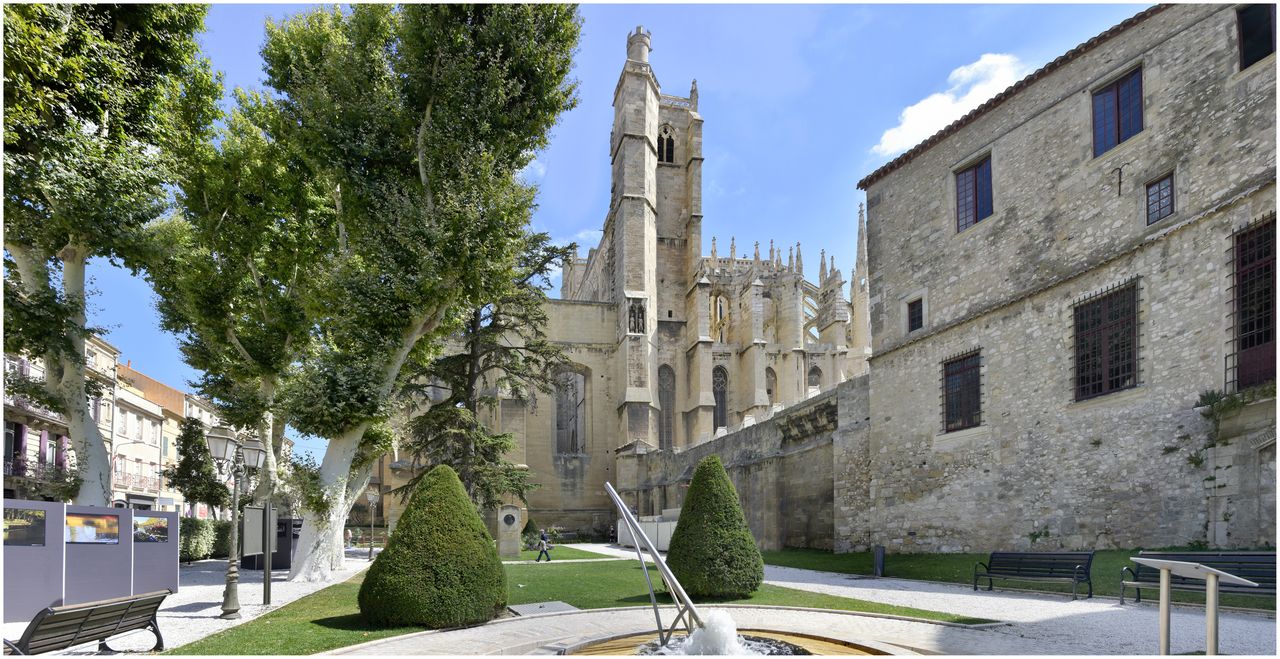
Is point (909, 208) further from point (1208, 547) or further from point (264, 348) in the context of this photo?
point (264, 348)

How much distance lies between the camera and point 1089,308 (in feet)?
46.3

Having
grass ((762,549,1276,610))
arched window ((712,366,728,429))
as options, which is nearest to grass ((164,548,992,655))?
grass ((762,549,1276,610))

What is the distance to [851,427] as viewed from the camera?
20.4 m

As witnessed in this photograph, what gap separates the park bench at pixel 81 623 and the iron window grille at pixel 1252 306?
563 inches

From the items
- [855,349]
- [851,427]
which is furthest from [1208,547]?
[855,349]

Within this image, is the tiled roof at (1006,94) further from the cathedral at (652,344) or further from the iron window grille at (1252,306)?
the cathedral at (652,344)

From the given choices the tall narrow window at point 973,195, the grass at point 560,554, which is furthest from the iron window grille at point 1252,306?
the grass at point 560,554

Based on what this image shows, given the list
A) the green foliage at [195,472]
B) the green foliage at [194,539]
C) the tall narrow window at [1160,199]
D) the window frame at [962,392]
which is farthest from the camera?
the green foliage at [195,472]

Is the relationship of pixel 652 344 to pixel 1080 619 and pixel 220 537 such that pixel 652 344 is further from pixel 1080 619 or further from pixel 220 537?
pixel 1080 619

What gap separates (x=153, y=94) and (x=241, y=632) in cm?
1024

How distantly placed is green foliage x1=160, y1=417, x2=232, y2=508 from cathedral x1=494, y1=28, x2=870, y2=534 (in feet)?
37.4

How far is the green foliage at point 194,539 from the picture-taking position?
23.5 metres

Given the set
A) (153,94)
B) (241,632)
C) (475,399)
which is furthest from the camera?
(475,399)

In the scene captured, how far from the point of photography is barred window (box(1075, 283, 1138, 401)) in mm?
13180
